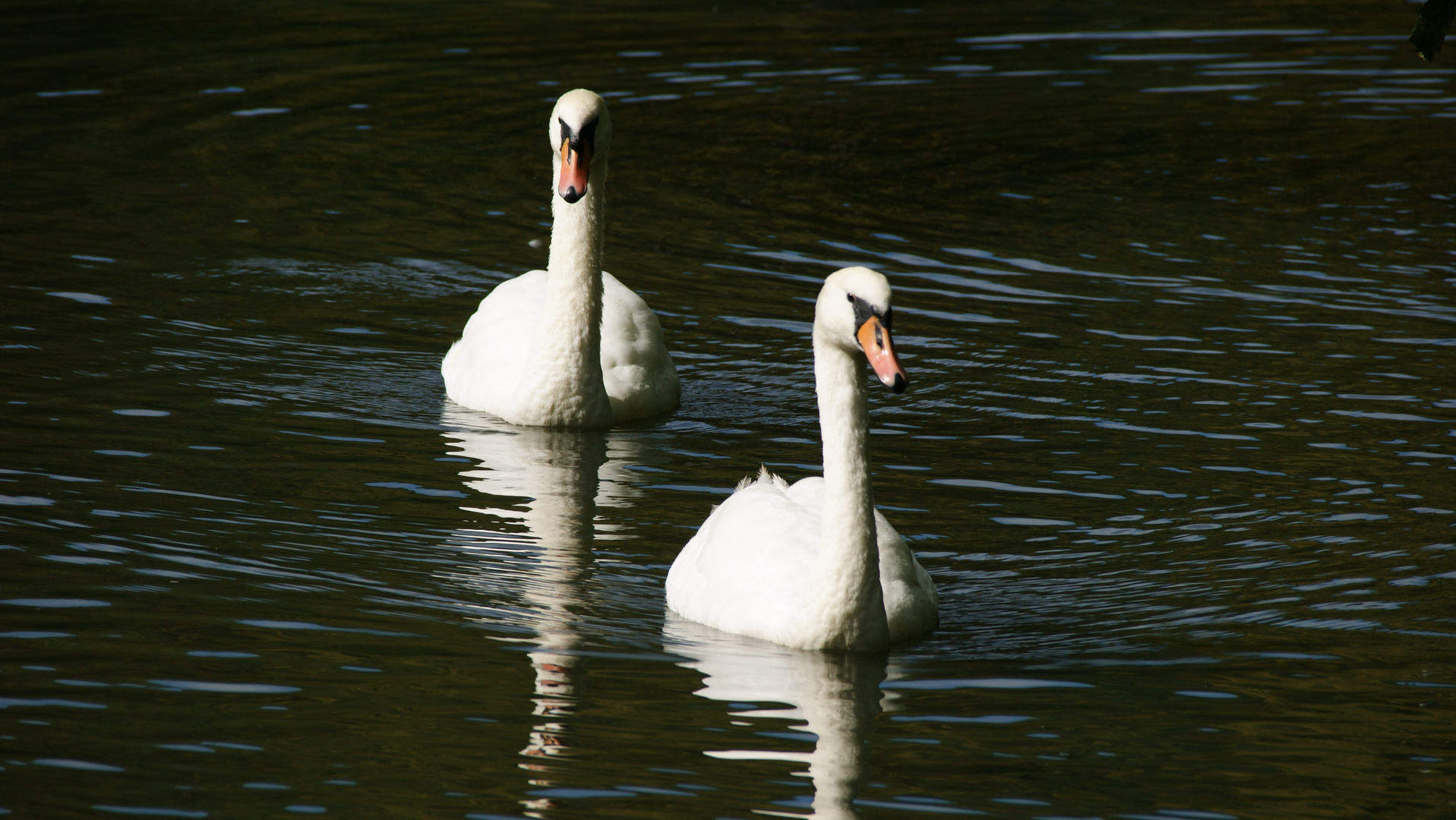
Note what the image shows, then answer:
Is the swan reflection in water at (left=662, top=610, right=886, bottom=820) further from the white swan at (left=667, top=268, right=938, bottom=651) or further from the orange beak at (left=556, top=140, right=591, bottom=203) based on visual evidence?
the orange beak at (left=556, top=140, right=591, bottom=203)

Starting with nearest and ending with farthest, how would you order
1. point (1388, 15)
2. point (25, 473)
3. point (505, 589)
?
point (505, 589) → point (25, 473) → point (1388, 15)

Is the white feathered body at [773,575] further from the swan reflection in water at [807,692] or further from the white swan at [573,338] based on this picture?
the white swan at [573,338]

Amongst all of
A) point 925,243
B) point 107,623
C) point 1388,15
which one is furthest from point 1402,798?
point 1388,15

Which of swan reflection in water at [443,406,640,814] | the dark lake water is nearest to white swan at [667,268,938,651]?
the dark lake water

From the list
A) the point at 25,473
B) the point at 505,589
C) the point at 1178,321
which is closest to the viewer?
the point at 505,589

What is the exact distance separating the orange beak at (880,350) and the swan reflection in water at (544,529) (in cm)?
167

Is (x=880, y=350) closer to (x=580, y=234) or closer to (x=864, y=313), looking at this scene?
(x=864, y=313)

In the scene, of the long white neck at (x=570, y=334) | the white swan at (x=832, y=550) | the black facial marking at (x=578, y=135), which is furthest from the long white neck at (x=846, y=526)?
the long white neck at (x=570, y=334)

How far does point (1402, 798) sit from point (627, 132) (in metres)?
14.9

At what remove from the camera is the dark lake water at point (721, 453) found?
23.3 ft

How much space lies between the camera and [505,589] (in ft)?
29.0

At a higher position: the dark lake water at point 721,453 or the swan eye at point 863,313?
the swan eye at point 863,313

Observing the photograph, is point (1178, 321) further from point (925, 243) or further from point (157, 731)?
point (157, 731)

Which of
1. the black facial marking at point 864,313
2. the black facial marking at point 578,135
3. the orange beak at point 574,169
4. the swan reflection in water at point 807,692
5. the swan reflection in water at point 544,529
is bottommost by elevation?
the swan reflection in water at point 807,692
